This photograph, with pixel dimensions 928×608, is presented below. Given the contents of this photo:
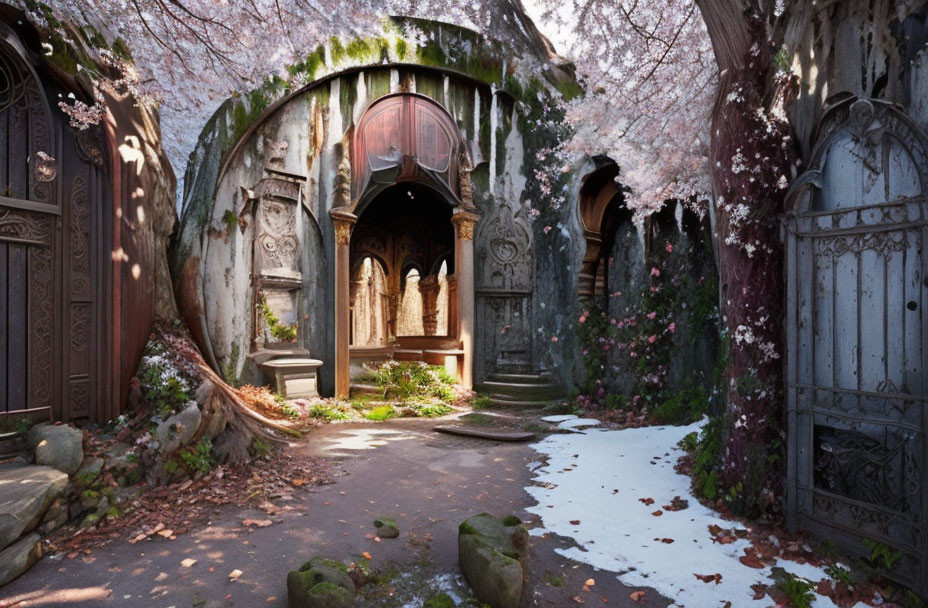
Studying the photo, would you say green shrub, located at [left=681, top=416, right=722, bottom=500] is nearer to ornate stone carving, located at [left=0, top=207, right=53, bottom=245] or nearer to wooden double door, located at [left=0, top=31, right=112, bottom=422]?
wooden double door, located at [left=0, top=31, right=112, bottom=422]

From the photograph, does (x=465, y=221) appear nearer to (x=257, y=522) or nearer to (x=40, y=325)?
(x=40, y=325)

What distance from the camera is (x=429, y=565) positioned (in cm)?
322

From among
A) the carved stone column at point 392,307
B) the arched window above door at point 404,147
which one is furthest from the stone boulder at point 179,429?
the carved stone column at point 392,307

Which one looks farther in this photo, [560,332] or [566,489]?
[560,332]

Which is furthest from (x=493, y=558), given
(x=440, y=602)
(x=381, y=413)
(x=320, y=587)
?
(x=381, y=413)

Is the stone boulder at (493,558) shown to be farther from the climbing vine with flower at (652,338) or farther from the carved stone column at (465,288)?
the carved stone column at (465,288)

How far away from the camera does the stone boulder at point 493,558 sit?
275cm

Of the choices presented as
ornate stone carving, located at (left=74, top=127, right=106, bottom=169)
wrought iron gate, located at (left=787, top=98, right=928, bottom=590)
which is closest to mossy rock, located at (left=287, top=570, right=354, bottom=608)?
wrought iron gate, located at (left=787, top=98, right=928, bottom=590)

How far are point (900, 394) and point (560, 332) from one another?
267 inches

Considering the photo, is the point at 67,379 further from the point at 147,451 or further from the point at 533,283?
the point at 533,283

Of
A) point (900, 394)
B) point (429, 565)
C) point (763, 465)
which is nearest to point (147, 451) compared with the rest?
point (429, 565)

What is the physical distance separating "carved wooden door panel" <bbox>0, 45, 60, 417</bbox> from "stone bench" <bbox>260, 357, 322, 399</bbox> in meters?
3.66

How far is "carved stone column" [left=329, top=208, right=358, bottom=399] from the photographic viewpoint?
30.2 ft

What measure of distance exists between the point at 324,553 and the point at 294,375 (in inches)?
215
